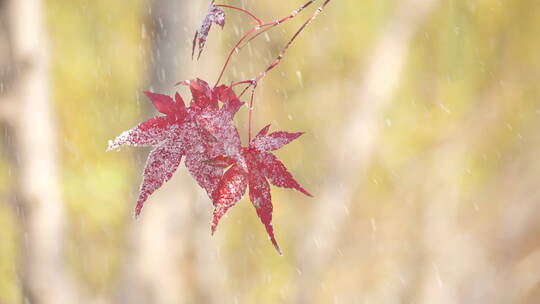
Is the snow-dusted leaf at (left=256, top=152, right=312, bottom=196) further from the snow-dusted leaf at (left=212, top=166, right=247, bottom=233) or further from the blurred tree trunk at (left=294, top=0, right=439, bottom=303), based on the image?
the blurred tree trunk at (left=294, top=0, right=439, bottom=303)

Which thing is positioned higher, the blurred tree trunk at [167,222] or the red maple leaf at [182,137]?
the red maple leaf at [182,137]

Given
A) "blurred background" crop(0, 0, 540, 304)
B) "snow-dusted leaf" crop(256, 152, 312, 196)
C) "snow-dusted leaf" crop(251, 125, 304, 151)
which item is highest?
"snow-dusted leaf" crop(251, 125, 304, 151)

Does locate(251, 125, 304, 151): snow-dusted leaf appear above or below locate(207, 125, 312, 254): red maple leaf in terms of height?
above

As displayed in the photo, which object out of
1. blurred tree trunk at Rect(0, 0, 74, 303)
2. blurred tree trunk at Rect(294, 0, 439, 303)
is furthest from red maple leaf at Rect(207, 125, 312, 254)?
blurred tree trunk at Rect(294, 0, 439, 303)

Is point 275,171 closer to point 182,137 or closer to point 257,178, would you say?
point 257,178

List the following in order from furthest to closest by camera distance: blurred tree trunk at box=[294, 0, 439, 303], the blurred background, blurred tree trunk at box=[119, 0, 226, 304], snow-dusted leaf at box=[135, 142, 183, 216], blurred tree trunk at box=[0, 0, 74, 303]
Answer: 1. the blurred background
2. blurred tree trunk at box=[294, 0, 439, 303]
3. blurred tree trunk at box=[119, 0, 226, 304]
4. blurred tree trunk at box=[0, 0, 74, 303]
5. snow-dusted leaf at box=[135, 142, 183, 216]

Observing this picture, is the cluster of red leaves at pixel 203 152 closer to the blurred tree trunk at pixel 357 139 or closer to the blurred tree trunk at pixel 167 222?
the blurred tree trunk at pixel 167 222

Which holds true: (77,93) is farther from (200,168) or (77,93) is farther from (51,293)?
(200,168)

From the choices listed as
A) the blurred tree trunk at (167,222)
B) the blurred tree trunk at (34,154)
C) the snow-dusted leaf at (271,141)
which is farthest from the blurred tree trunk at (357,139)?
the snow-dusted leaf at (271,141)

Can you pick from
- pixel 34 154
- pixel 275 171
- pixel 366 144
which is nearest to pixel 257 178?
pixel 275 171
